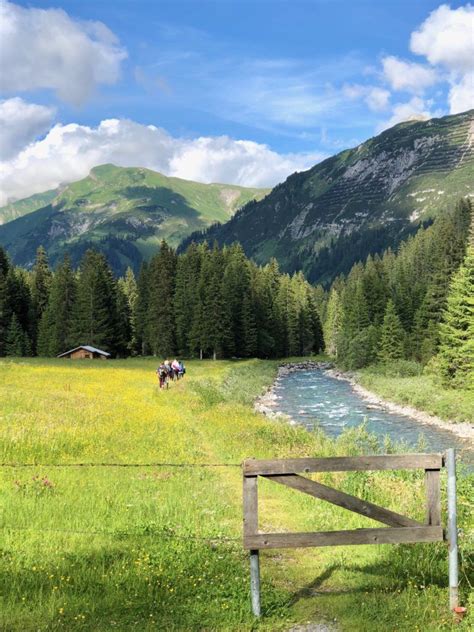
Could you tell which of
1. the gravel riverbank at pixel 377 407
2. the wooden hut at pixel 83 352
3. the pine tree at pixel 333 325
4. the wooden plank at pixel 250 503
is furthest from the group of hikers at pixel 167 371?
the pine tree at pixel 333 325

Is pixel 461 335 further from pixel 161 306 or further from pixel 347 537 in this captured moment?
pixel 161 306

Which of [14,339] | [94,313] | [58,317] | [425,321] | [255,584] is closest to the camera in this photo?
[255,584]

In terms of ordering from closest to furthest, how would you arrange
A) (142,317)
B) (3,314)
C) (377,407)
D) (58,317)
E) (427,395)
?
(427,395) < (377,407) < (3,314) < (58,317) < (142,317)

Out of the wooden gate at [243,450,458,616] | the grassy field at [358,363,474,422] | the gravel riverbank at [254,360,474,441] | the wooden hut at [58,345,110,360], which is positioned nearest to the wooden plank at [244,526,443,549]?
the wooden gate at [243,450,458,616]

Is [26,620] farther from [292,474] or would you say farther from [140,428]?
[140,428]

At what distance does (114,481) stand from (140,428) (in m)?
7.71

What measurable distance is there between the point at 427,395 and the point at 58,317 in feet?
190

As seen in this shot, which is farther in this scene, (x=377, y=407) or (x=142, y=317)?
(x=142, y=317)

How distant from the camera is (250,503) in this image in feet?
24.6

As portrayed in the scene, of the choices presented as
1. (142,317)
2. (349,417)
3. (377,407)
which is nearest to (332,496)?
(349,417)

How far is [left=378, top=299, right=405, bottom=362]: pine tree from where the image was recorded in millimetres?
78894

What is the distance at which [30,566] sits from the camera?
8.53 meters

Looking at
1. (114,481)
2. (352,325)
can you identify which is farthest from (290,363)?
(114,481)

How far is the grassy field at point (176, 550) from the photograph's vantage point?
7332 millimetres
